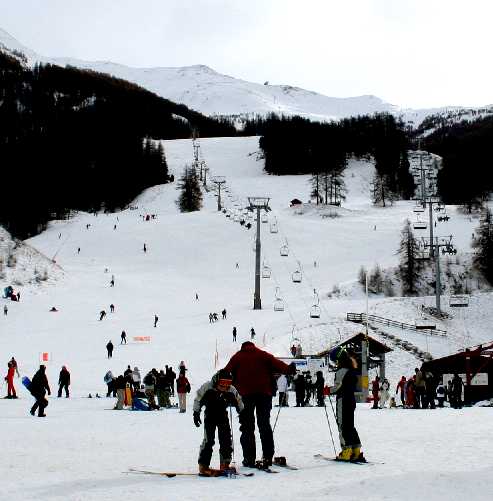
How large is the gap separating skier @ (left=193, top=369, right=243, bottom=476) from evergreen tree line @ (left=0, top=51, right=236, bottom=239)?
93.3 meters

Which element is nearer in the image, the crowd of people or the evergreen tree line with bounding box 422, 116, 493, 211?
the crowd of people

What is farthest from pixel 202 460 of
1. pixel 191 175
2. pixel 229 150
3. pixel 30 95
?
pixel 30 95

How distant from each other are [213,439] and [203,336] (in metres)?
33.3

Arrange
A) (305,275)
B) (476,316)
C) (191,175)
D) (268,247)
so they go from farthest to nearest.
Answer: (191,175) < (268,247) < (305,275) < (476,316)

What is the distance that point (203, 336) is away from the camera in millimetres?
41438

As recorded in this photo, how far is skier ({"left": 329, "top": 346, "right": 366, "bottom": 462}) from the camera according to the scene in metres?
8.90

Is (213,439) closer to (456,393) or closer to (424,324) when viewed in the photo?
(456,393)

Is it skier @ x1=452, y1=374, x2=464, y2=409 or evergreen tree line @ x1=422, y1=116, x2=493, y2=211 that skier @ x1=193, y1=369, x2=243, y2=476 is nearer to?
skier @ x1=452, y1=374, x2=464, y2=409

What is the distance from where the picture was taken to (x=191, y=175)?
4437 inches

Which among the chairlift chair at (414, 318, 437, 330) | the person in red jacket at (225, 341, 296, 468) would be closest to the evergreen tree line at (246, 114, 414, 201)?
the chairlift chair at (414, 318, 437, 330)

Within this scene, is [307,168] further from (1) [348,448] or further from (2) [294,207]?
(1) [348,448]

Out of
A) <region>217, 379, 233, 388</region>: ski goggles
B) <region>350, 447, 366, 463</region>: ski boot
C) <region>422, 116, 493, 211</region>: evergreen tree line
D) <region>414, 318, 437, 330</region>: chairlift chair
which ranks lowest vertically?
<region>350, 447, 366, 463</region>: ski boot

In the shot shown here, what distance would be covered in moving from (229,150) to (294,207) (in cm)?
6274

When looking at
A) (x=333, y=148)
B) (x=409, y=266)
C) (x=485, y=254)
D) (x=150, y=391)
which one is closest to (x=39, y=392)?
(x=150, y=391)
